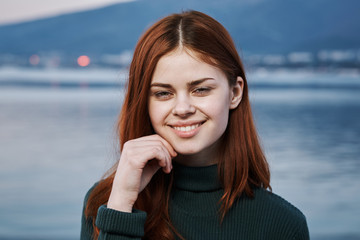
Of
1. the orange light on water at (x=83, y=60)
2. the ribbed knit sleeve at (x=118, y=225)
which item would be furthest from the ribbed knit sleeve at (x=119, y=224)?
the orange light on water at (x=83, y=60)

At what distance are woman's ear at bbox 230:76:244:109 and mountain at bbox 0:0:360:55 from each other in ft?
28.0

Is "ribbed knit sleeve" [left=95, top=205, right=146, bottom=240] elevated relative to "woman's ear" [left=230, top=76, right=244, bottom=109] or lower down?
lower down

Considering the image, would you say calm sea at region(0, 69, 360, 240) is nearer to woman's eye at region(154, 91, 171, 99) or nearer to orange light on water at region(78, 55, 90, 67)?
woman's eye at region(154, 91, 171, 99)

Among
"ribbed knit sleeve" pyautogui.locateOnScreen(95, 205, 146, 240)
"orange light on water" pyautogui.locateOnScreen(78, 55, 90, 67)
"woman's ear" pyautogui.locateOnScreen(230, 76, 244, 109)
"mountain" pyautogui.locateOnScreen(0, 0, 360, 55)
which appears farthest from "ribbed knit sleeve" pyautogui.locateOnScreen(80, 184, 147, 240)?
"orange light on water" pyautogui.locateOnScreen(78, 55, 90, 67)

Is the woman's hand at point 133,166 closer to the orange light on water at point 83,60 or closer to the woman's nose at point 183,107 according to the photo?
the woman's nose at point 183,107

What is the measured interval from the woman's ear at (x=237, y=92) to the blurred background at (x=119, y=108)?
0.13m

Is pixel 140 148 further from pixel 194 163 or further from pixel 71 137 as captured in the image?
pixel 71 137

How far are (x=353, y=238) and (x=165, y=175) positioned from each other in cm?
272

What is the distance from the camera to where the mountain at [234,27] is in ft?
34.4

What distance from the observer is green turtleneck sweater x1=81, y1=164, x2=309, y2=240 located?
4.23 feet

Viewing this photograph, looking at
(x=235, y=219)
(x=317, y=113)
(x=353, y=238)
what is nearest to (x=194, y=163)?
(x=235, y=219)

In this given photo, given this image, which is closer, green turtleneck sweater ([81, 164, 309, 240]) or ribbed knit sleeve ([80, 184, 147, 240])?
ribbed knit sleeve ([80, 184, 147, 240])

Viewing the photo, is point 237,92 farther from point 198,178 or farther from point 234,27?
point 234,27

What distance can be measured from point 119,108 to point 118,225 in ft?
1.51
